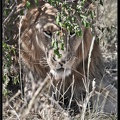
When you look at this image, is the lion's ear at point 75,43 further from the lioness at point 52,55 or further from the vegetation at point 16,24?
the vegetation at point 16,24

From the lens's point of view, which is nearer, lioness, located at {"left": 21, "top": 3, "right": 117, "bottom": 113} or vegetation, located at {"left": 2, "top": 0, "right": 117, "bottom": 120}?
vegetation, located at {"left": 2, "top": 0, "right": 117, "bottom": 120}

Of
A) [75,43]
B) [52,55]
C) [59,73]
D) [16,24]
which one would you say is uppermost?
[16,24]

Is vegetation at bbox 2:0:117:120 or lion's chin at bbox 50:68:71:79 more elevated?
vegetation at bbox 2:0:117:120

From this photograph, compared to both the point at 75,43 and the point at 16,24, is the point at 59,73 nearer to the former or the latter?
the point at 75,43

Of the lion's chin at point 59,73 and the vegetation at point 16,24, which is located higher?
the vegetation at point 16,24

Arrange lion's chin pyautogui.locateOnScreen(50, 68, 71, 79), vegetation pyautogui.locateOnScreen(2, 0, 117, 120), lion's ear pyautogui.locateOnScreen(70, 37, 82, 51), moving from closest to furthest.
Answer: vegetation pyautogui.locateOnScreen(2, 0, 117, 120)
lion's chin pyautogui.locateOnScreen(50, 68, 71, 79)
lion's ear pyautogui.locateOnScreen(70, 37, 82, 51)

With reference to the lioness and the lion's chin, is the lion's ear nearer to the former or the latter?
the lioness

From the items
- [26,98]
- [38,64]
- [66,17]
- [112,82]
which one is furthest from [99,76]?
[66,17]

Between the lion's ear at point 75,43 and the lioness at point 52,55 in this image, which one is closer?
the lioness at point 52,55

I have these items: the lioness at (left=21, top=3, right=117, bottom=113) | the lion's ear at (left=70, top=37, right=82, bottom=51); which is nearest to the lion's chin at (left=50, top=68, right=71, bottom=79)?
the lioness at (left=21, top=3, right=117, bottom=113)

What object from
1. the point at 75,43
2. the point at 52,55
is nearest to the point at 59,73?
the point at 52,55

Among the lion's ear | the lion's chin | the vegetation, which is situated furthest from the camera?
the lion's ear

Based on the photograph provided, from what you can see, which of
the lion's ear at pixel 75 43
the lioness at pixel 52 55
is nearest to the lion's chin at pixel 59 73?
the lioness at pixel 52 55

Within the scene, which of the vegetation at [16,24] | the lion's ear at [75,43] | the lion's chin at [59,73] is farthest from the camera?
A: the lion's ear at [75,43]
